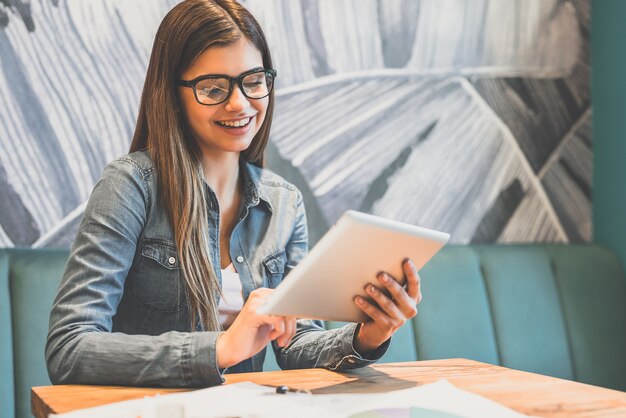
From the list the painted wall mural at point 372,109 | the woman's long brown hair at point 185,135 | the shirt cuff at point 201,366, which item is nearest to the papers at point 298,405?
the shirt cuff at point 201,366

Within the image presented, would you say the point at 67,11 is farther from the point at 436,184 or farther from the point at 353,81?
the point at 436,184

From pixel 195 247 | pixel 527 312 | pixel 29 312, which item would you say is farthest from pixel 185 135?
pixel 527 312

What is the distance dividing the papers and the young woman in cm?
9

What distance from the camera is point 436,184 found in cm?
233

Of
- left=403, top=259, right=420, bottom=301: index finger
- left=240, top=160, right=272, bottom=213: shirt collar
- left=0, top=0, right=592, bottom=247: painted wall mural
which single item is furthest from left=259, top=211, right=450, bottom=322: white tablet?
left=0, top=0, right=592, bottom=247: painted wall mural

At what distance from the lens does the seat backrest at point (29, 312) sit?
167 centimetres

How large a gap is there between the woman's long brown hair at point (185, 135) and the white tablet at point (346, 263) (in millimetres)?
281

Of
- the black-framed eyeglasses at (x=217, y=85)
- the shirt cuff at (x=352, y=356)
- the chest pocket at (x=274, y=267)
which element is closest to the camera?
the shirt cuff at (x=352, y=356)

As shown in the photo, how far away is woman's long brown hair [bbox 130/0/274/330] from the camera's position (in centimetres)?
130

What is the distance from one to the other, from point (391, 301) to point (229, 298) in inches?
14.2

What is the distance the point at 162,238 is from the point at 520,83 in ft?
5.09

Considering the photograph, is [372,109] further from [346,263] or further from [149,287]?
[346,263]

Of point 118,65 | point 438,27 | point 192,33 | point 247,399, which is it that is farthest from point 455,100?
point 247,399

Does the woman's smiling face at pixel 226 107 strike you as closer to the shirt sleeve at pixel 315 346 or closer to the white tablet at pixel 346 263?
the shirt sleeve at pixel 315 346
